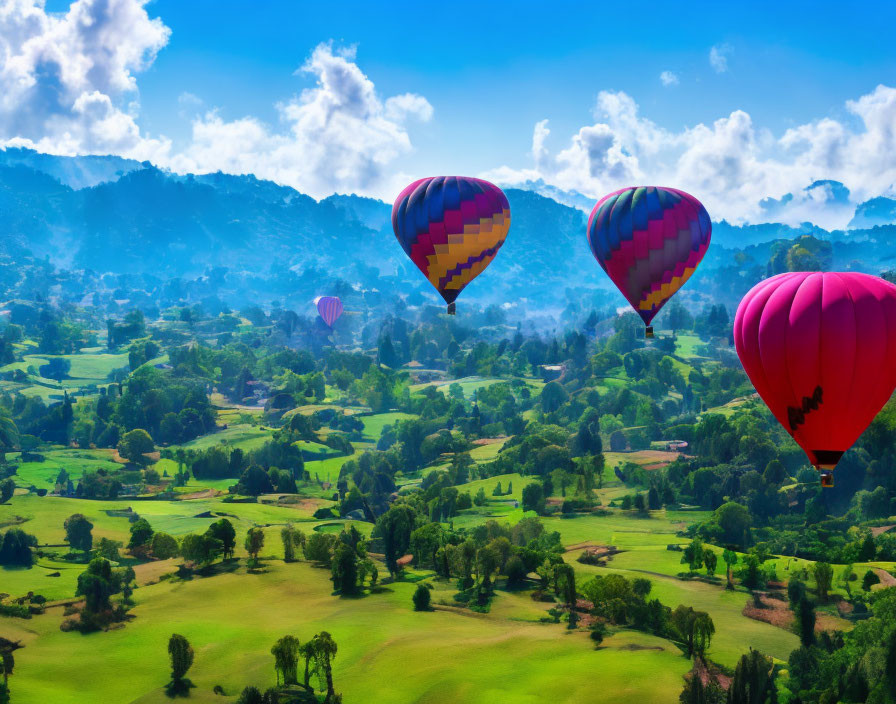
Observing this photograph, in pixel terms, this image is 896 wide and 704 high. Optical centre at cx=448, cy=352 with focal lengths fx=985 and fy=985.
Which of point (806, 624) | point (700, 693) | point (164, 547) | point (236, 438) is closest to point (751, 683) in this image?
point (700, 693)

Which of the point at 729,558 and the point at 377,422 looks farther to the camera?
the point at 377,422

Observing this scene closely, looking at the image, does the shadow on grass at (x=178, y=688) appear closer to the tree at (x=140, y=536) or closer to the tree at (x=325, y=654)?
the tree at (x=325, y=654)

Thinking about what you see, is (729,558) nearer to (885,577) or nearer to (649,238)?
(885,577)

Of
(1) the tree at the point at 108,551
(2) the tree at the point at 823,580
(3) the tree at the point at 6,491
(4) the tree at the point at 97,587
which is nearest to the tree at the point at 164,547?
(1) the tree at the point at 108,551

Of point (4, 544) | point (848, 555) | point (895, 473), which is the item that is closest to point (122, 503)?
point (4, 544)

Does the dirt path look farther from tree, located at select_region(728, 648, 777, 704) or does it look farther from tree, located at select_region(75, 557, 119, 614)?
tree, located at select_region(75, 557, 119, 614)

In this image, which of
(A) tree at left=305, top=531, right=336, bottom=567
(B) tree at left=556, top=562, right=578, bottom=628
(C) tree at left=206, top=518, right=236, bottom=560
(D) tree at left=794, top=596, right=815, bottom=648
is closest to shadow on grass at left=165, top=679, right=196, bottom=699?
(C) tree at left=206, top=518, right=236, bottom=560
